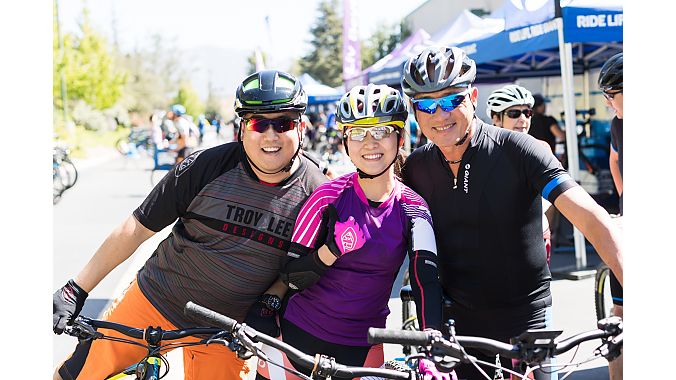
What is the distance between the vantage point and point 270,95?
3.20 metres

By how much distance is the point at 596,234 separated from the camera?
100 inches

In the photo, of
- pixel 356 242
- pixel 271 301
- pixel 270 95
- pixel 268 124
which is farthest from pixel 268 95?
pixel 271 301

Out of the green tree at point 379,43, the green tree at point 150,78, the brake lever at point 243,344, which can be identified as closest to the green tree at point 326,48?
the green tree at point 379,43

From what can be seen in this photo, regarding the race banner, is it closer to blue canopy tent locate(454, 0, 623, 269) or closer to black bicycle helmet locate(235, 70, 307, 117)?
blue canopy tent locate(454, 0, 623, 269)

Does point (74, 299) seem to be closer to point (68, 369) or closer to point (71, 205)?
point (68, 369)

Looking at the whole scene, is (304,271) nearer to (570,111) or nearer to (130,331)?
(130,331)

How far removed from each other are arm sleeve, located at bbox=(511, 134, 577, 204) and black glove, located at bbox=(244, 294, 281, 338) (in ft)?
3.80

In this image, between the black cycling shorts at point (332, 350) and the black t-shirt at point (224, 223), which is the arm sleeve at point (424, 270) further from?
the black t-shirt at point (224, 223)

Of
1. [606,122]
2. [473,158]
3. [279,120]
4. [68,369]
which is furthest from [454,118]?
[606,122]

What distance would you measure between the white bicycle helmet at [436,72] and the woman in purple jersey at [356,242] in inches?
3.7

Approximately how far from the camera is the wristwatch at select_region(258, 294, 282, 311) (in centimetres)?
315

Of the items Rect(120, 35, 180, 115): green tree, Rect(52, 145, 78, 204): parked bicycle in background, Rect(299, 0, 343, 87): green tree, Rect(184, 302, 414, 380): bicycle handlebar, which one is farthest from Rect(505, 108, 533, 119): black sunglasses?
Rect(299, 0, 343, 87): green tree

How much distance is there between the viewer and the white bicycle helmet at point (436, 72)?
298 cm
